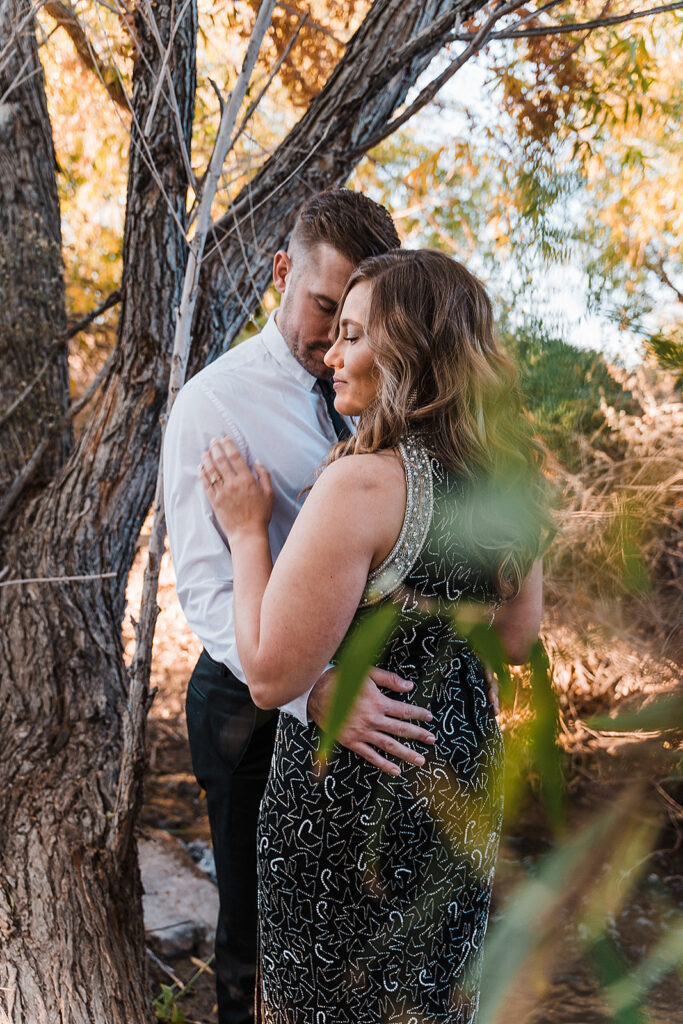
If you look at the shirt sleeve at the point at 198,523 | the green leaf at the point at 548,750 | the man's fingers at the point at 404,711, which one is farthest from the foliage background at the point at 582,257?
the green leaf at the point at 548,750

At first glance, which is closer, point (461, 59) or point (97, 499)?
point (461, 59)

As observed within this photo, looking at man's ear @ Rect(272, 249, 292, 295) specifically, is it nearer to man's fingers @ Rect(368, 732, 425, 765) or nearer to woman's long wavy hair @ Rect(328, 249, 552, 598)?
woman's long wavy hair @ Rect(328, 249, 552, 598)

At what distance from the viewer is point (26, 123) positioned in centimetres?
338

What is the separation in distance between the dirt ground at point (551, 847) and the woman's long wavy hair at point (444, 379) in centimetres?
48

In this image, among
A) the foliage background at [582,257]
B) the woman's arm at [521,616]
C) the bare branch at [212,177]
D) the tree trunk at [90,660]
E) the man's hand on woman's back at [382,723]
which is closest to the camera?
the man's hand on woman's back at [382,723]

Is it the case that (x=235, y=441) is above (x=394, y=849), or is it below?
above

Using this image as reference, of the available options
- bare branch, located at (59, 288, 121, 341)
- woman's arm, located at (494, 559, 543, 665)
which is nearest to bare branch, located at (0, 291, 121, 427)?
bare branch, located at (59, 288, 121, 341)

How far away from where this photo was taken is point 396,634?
136cm

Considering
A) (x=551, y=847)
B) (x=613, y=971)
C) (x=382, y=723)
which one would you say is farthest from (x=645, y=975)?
(x=551, y=847)

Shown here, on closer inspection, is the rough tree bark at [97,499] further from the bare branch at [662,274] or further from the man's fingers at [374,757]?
the man's fingers at [374,757]

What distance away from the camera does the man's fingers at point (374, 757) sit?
1.37 meters

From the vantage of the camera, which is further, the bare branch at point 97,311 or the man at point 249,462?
the bare branch at point 97,311

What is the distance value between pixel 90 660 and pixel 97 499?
59 centimetres

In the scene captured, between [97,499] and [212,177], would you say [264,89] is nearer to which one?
[212,177]
